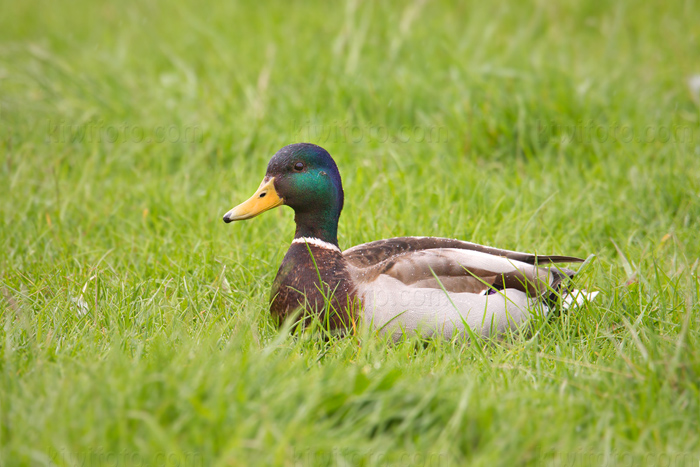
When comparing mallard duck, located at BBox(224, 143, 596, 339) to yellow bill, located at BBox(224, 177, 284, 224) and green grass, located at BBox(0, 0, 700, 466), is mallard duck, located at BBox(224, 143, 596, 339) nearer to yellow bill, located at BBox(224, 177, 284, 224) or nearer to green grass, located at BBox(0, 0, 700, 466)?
yellow bill, located at BBox(224, 177, 284, 224)

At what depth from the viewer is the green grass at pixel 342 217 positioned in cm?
207

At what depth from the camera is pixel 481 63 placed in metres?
5.74

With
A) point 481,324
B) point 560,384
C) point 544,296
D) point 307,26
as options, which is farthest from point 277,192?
point 307,26

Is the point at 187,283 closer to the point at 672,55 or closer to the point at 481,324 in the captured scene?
the point at 481,324

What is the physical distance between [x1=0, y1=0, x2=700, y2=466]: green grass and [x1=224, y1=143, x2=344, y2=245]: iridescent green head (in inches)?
18.0

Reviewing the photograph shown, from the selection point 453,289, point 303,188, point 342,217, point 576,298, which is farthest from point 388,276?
point 342,217

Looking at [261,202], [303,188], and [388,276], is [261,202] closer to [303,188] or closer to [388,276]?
[303,188]

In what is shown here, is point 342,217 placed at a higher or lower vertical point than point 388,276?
lower

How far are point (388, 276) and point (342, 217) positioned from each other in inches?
45.8

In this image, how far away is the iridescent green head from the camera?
10.5ft

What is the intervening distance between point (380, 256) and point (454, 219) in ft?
3.23

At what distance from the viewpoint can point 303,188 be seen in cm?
321

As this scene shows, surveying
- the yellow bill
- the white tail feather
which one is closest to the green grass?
the white tail feather

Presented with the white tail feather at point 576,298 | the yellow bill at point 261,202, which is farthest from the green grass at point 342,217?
the yellow bill at point 261,202
